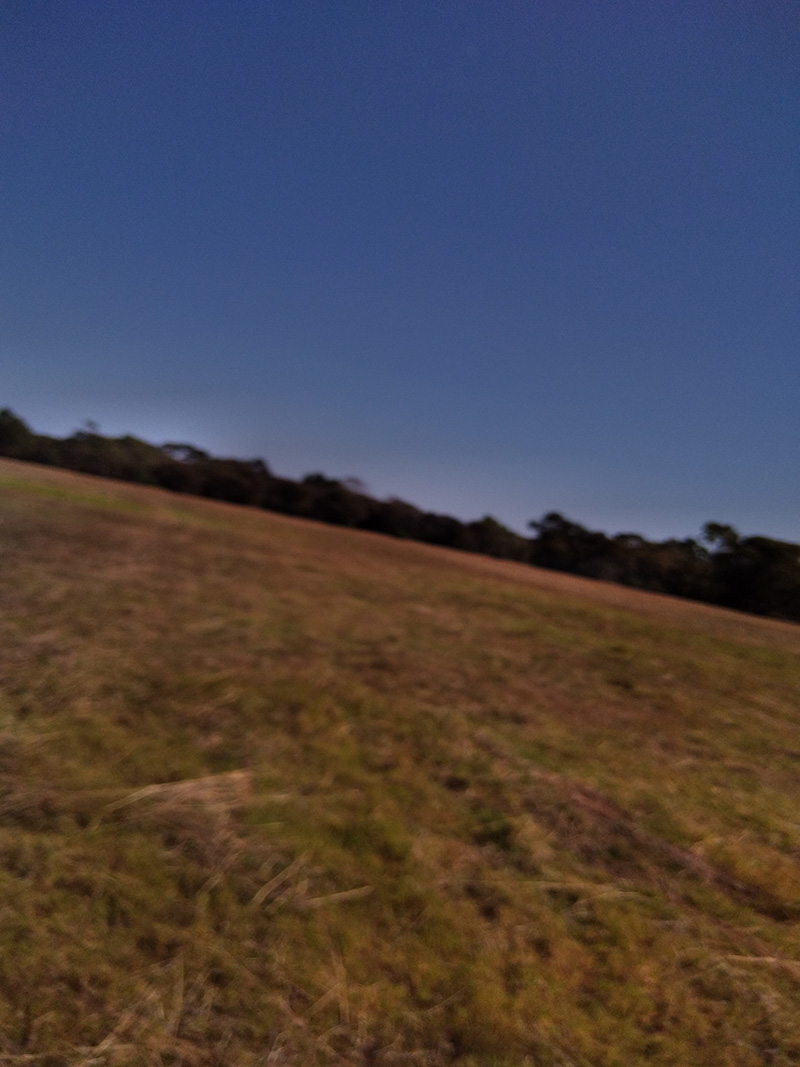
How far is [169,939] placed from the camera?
1610mm

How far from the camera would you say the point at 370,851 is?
6.90 ft

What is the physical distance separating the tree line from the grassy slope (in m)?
10.1

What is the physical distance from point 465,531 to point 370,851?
1786 cm

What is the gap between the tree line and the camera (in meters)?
14.4

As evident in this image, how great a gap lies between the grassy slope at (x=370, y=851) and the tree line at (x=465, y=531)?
10129 millimetres

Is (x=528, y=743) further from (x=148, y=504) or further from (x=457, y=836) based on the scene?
(x=148, y=504)

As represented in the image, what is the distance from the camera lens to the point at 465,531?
778 inches

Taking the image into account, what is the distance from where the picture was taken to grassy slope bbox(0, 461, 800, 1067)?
1.46 meters

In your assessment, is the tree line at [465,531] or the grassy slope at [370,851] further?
the tree line at [465,531]

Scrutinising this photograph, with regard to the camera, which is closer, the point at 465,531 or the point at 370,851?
the point at 370,851

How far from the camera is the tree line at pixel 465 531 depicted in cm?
1436

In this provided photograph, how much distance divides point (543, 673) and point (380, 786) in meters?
2.32

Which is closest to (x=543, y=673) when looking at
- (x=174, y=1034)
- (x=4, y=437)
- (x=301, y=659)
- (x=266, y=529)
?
(x=301, y=659)

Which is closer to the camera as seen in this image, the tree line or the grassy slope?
the grassy slope
